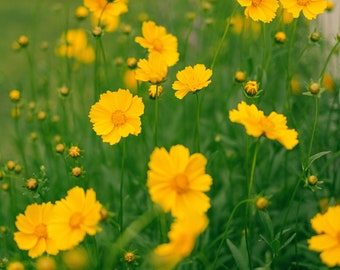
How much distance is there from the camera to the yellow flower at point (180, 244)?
839 mm

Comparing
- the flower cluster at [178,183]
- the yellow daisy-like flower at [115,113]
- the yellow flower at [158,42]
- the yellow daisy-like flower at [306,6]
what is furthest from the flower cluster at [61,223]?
the yellow daisy-like flower at [306,6]

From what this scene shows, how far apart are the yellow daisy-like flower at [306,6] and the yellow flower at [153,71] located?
1.05ft

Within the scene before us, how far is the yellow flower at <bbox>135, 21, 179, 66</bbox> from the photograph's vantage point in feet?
4.73

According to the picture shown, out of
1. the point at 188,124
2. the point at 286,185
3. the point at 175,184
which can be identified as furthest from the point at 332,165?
the point at 175,184

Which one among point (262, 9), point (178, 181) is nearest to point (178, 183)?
point (178, 181)

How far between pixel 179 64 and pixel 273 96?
0.42 m

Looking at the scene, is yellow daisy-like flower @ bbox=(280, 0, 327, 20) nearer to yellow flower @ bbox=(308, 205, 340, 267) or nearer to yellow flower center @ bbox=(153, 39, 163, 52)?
yellow flower center @ bbox=(153, 39, 163, 52)

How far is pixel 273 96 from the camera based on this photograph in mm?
2086

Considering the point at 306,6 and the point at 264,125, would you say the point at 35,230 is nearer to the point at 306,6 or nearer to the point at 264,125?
the point at 264,125

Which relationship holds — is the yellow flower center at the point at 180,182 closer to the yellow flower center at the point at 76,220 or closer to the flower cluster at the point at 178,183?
the flower cluster at the point at 178,183

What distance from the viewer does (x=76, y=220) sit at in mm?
979

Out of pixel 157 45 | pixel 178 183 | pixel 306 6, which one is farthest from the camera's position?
pixel 157 45

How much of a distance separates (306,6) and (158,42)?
0.37 meters

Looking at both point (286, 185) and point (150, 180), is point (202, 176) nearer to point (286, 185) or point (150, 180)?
point (150, 180)
